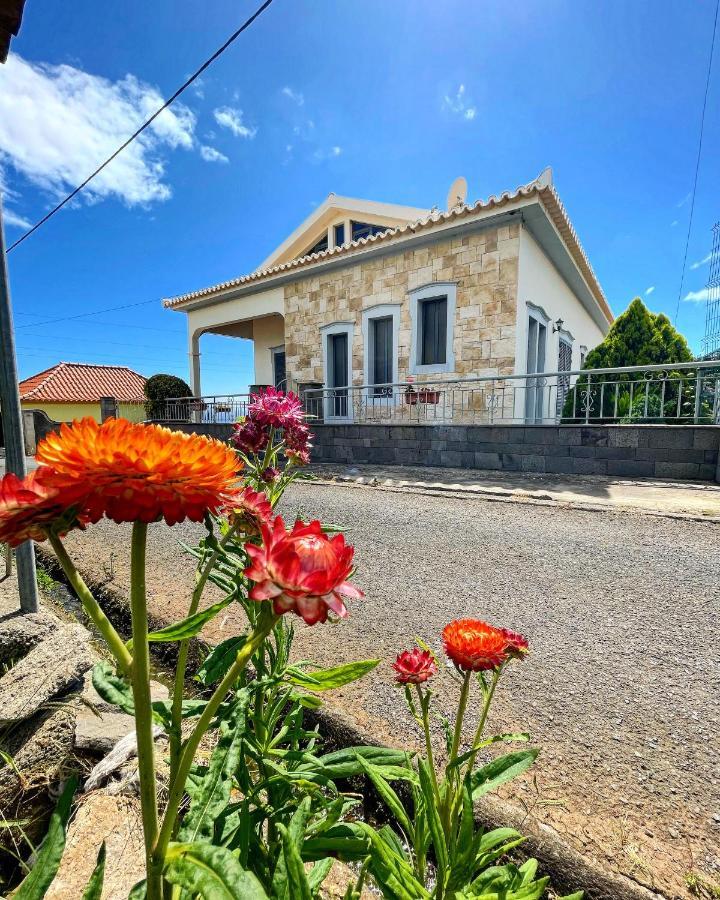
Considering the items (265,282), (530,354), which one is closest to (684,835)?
(530,354)

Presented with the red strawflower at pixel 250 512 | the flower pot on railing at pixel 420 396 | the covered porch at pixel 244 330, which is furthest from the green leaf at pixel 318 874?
the covered porch at pixel 244 330

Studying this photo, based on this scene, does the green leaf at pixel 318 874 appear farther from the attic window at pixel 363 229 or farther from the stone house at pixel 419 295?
the attic window at pixel 363 229

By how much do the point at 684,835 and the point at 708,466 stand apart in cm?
528

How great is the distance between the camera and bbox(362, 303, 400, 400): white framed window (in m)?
8.66

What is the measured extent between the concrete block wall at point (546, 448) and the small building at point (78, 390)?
13501 mm

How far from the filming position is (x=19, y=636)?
154cm

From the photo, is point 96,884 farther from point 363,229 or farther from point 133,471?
point 363,229

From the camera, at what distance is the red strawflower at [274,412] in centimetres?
136

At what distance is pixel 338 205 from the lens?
36.7 feet

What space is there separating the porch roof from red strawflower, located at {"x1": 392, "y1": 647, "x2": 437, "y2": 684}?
7.28 meters

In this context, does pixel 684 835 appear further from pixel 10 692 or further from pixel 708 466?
pixel 708 466

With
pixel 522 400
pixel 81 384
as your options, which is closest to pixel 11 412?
pixel 522 400

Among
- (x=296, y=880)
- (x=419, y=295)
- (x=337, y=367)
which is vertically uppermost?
(x=419, y=295)

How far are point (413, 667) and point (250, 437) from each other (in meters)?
0.80
